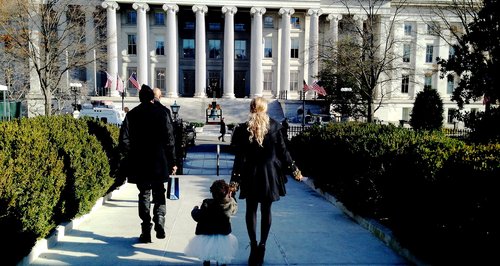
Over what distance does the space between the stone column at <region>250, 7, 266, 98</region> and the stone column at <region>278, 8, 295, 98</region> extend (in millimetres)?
2476

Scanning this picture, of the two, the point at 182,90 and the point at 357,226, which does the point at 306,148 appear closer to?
the point at 357,226

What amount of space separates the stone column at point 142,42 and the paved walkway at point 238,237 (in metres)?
41.3

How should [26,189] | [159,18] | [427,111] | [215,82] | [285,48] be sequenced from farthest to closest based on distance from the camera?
[215,82] < [159,18] < [285,48] < [427,111] < [26,189]

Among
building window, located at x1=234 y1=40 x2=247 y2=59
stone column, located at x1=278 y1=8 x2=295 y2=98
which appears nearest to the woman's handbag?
stone column, located at x1=278 y1=8 x2=295 y2=98

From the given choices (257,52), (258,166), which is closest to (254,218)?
(258,166)

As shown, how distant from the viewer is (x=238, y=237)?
677cm

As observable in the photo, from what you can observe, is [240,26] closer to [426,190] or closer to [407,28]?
[407,28]

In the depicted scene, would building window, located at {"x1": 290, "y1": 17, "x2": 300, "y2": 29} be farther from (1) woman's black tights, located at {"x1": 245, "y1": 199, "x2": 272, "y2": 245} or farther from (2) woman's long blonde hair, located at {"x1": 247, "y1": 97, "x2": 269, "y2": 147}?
(1) woman's black tights, located at {"x1": 245, "y1": 199, "x2": 272, "y2": 245}

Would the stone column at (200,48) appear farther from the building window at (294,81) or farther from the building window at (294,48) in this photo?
the building window at (294,48)

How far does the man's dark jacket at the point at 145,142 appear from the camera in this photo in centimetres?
616

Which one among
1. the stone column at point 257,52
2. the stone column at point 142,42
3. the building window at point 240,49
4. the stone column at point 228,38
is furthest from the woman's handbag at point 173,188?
the building window at point 240,49

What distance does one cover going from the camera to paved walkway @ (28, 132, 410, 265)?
18.7 ft

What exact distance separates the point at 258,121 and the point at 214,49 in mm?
51447

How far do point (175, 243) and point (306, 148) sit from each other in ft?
23.2
